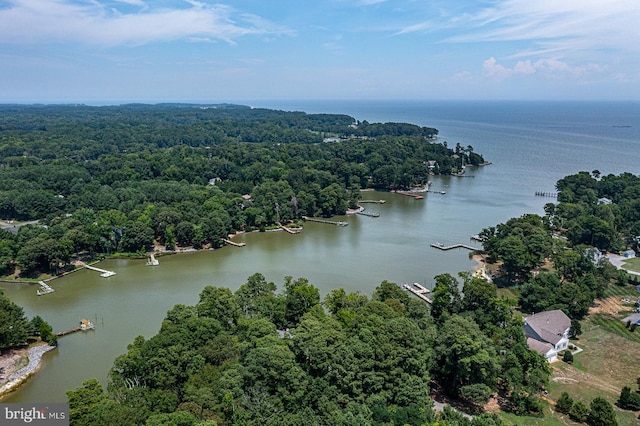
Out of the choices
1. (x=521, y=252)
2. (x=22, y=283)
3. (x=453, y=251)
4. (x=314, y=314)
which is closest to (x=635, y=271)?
(x=521, y=252)

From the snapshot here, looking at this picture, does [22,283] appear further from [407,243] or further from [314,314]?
[407,243]

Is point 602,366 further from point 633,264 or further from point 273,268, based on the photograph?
point 273,268

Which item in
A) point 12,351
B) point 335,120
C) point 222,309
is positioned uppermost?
point 335,120

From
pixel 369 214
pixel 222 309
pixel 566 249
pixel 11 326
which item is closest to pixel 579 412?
pixel 222 309

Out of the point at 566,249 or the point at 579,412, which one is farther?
the point at 566,249

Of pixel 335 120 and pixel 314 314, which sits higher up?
Result: pixel 335 120
